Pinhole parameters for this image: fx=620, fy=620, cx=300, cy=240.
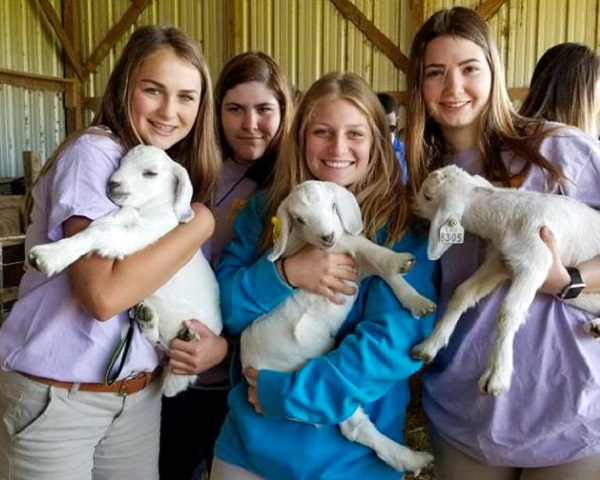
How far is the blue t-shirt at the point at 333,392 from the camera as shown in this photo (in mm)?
1945

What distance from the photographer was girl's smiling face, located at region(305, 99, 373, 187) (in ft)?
7.45

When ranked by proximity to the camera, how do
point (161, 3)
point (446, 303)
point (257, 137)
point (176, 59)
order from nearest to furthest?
point (446, 303), point (176, 59), point (257, 137), point (161, 3)

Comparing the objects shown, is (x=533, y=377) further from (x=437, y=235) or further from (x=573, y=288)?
(x=437, y=235)

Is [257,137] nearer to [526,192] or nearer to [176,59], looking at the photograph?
[176,59]

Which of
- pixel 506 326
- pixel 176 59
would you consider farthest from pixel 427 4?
pixel 506 326

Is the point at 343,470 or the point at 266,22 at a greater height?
the point at 266,22

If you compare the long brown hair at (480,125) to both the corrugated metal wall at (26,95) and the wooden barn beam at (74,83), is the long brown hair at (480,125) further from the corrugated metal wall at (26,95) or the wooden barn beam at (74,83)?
the wooden barn beam at (74,83)

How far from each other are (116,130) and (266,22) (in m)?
7.90

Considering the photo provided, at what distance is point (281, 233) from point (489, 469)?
105cm

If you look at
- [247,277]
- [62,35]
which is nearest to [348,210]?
[247,277]

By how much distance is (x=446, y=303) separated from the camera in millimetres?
2156

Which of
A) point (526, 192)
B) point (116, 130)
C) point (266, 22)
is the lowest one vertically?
point (526, 192)

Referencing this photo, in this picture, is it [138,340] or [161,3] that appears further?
[161,3]

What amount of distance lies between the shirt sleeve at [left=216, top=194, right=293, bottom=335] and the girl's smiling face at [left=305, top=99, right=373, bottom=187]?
336mm
